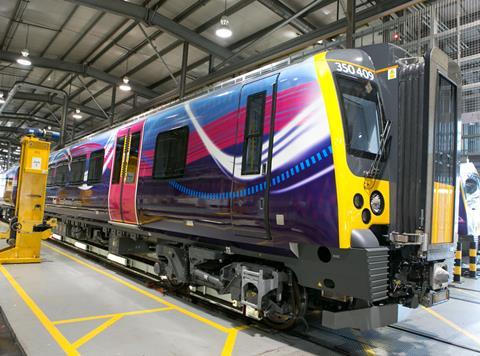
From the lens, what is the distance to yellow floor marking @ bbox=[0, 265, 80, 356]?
382 centimetres

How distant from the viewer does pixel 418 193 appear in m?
3.65

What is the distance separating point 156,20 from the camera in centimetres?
1050

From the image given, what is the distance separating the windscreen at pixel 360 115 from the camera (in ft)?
11.8

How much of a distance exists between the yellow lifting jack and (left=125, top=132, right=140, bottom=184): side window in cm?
319

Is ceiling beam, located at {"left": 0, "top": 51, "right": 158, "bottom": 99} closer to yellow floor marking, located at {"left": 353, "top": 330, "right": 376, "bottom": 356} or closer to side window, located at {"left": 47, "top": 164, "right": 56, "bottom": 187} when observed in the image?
side window, located at {"left": 47, "top": 164, "right": 56, "bottom": 187}

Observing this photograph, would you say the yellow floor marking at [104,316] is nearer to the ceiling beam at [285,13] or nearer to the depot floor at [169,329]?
the depot floor at [169,329]

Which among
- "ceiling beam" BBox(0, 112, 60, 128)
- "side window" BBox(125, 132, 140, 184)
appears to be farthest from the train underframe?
"ceiling beam" BBox(0, 112, 60, 128)

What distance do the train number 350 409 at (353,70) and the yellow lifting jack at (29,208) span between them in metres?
7.57

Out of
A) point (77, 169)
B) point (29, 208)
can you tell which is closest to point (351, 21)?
point (77, 169)

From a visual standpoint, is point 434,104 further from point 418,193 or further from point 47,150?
point 47,150

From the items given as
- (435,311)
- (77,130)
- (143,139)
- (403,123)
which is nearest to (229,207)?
(403,123)

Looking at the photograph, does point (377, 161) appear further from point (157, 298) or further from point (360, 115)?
point (157, 298)

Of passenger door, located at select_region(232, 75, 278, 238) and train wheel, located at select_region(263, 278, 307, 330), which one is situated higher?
passenger door, located at select_region(232, 75, 278, 238)

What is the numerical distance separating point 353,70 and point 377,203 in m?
1.37
